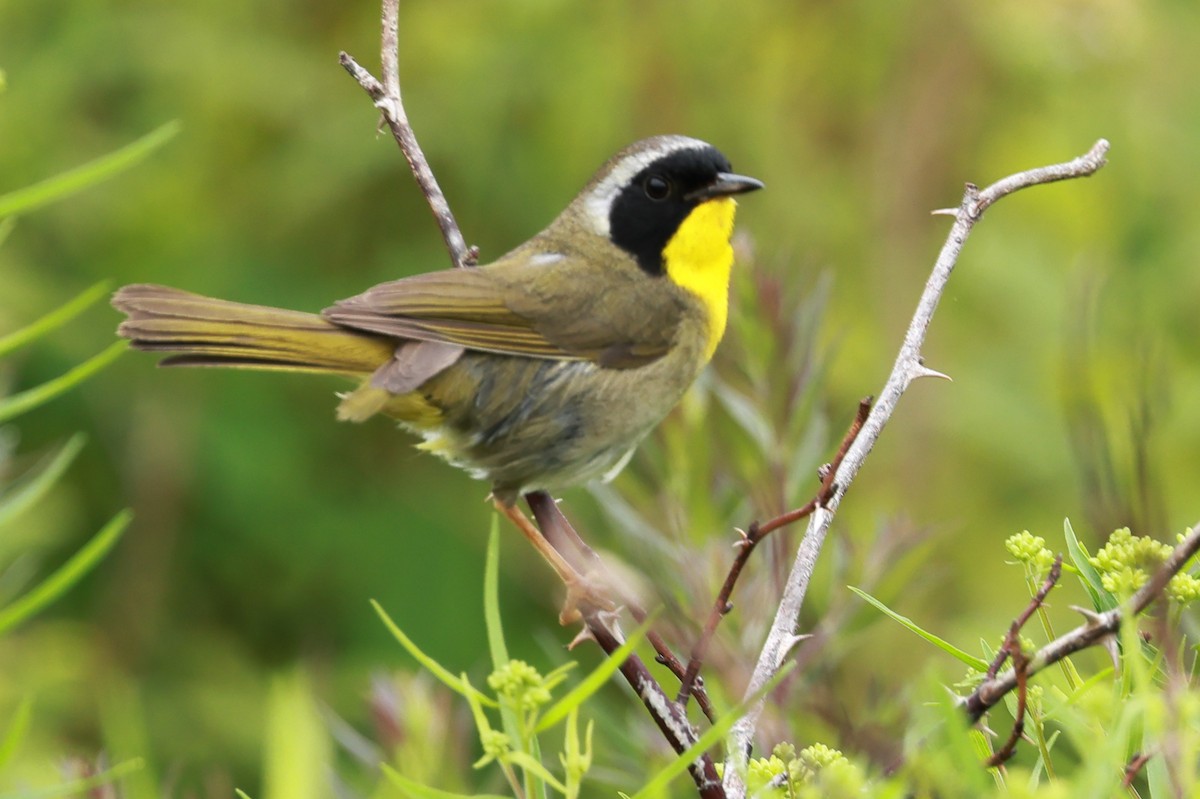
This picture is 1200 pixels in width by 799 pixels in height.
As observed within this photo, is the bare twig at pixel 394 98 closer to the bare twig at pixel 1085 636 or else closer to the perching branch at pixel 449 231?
the perching branch at pixel 449 231

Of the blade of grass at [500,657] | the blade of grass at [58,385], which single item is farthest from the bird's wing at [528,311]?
the blade of grass at [500,657]

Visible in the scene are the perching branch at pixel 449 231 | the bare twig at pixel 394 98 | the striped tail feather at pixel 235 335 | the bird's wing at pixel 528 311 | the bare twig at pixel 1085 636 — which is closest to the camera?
the bare twig at pixel 1085 636

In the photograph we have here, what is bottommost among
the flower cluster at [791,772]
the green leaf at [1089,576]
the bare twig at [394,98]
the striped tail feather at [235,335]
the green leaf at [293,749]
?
the flower cluster at [791,772]

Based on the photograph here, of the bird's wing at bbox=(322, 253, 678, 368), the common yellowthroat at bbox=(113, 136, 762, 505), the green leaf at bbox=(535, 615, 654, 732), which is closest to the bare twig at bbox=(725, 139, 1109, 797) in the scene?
the green leaf at bbox=(535, 615, 654, 732)

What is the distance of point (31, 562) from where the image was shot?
458 centimetres

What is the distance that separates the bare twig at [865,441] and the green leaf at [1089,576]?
0.23 m

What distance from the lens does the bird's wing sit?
3.01 m

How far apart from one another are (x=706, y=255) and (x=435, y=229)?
193 centimetres

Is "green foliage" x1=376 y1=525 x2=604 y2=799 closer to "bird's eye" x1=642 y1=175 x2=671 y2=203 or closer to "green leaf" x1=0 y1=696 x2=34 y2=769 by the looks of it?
"green leaf" x1=0 y1=696 x2=34 y2=769

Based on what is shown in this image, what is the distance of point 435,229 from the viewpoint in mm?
5199

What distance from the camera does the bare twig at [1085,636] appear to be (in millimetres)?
994

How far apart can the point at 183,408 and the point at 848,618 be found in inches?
142

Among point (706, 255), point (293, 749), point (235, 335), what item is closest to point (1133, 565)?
point (293, 749)

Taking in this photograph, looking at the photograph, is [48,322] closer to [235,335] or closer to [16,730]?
[16,730]
